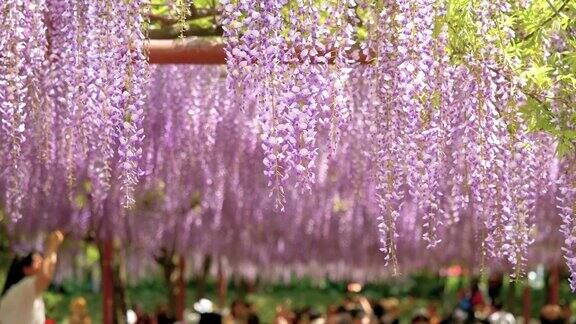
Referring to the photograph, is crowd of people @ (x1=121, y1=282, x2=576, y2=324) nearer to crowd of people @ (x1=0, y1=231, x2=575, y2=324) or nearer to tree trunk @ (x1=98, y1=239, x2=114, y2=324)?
crowd of people @ (x1=0, y1=231, x2=575, y2=324)

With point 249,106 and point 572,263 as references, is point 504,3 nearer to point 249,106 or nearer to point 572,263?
point 572,263

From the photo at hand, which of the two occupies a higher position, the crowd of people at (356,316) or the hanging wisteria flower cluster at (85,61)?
the hanging wisteria flower cluster at (85,61)

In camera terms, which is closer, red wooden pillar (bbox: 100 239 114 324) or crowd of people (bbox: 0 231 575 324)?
crowd of people (bbox: 0 231 575 324)

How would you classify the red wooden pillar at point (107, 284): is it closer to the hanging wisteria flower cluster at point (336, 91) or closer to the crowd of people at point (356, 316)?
the crowd of people at point (356, 316)

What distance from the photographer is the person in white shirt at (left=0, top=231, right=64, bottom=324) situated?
9.02 meters

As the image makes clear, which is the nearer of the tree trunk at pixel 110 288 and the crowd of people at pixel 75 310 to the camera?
the crowd of people at pixel 75 310

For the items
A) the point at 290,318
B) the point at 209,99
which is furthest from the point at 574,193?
the point at 290,318

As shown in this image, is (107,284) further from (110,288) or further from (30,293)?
(30,293)

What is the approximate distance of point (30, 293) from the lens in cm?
907

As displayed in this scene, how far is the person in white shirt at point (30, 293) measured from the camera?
29.6 ft

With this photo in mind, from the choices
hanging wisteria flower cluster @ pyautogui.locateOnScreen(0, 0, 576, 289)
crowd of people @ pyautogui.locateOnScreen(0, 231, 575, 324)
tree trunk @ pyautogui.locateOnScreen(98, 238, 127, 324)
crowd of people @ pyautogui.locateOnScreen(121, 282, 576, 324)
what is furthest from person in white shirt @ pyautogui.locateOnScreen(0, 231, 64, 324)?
tree trunk @ pyautogui.locateOnScreen(98, 238, 127, 324)

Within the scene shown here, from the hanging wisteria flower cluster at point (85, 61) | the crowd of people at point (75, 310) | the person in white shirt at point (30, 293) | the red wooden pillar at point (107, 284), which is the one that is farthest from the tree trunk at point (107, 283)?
the hanging wisteria flower cluster at point (85, 61)

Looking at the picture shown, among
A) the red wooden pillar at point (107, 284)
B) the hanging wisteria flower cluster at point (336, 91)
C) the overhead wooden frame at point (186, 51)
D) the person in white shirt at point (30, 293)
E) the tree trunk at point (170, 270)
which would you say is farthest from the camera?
the tree trunk at point (170, 270)

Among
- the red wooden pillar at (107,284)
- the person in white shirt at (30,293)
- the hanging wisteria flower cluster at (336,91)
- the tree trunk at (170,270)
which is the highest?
the hanging wisteria flower cluster at (336,91)
